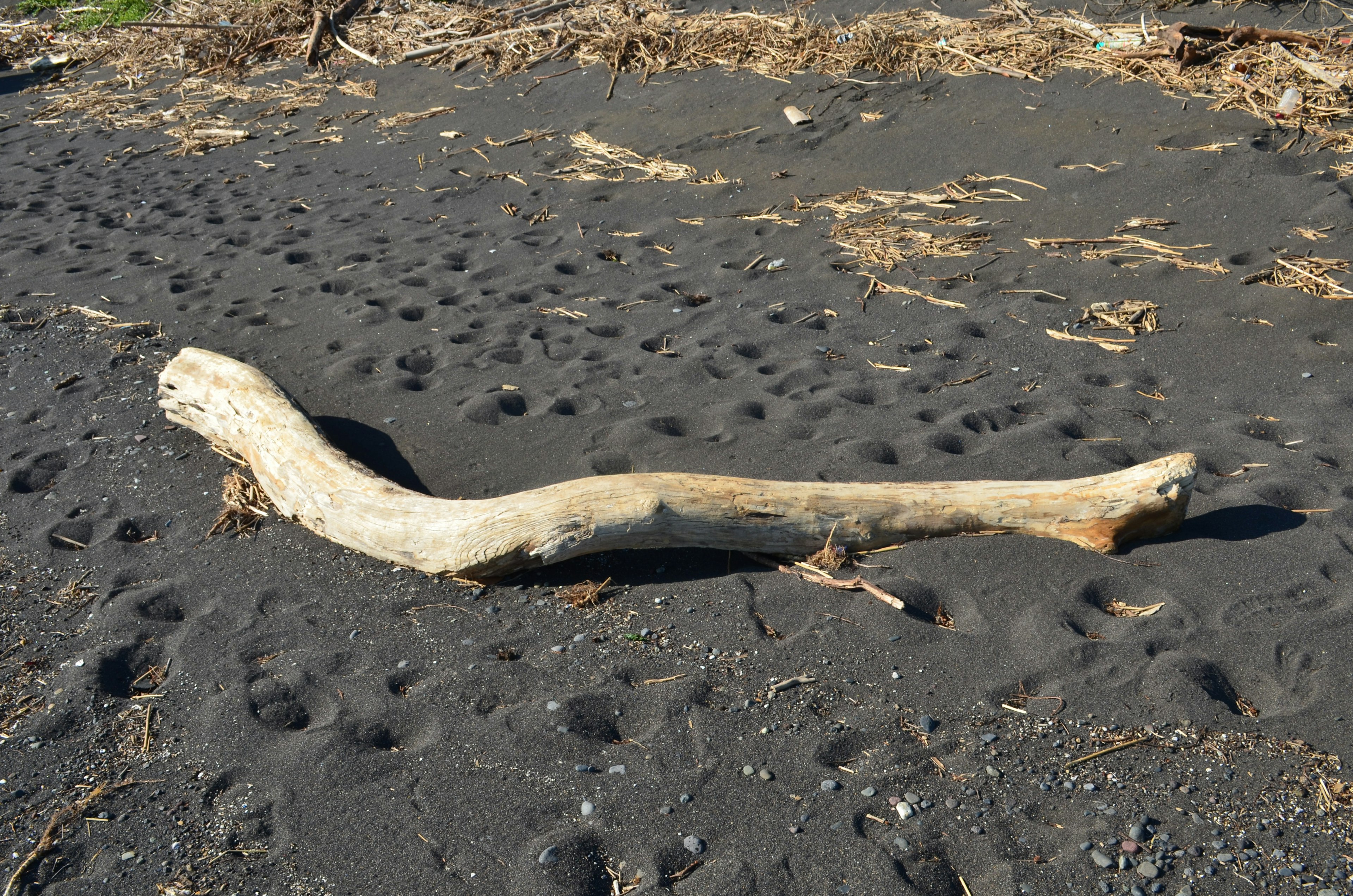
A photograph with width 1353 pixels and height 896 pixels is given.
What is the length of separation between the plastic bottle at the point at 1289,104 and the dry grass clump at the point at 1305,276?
1366 millimetres

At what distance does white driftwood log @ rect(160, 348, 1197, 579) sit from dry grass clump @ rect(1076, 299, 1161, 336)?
1.82 meters

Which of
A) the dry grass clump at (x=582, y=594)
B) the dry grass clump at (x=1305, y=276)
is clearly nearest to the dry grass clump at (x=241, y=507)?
the dry grass clump at (x=582, y=594)

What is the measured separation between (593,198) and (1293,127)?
4560mm

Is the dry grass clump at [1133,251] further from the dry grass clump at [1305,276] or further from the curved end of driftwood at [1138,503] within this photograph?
the curved end of driftwood at [1138,503]

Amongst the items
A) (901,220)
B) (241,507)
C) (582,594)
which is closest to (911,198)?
(901,220)

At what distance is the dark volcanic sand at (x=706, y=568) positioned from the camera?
7.55 ft

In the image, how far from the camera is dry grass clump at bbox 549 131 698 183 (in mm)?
6844

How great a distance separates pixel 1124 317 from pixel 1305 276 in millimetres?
1014

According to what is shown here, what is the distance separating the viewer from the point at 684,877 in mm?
2191

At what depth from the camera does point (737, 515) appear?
10.1ft

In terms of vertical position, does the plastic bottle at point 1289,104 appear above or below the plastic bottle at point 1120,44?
below

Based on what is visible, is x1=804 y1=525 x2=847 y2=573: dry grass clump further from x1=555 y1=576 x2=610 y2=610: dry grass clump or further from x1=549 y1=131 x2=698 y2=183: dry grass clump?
x1=549 y1=131 x2=698 y2=183: dry grass clump

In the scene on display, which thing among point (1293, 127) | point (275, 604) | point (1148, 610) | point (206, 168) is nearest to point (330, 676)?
point (275, 604)

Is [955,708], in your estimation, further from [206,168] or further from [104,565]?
[206,168]
